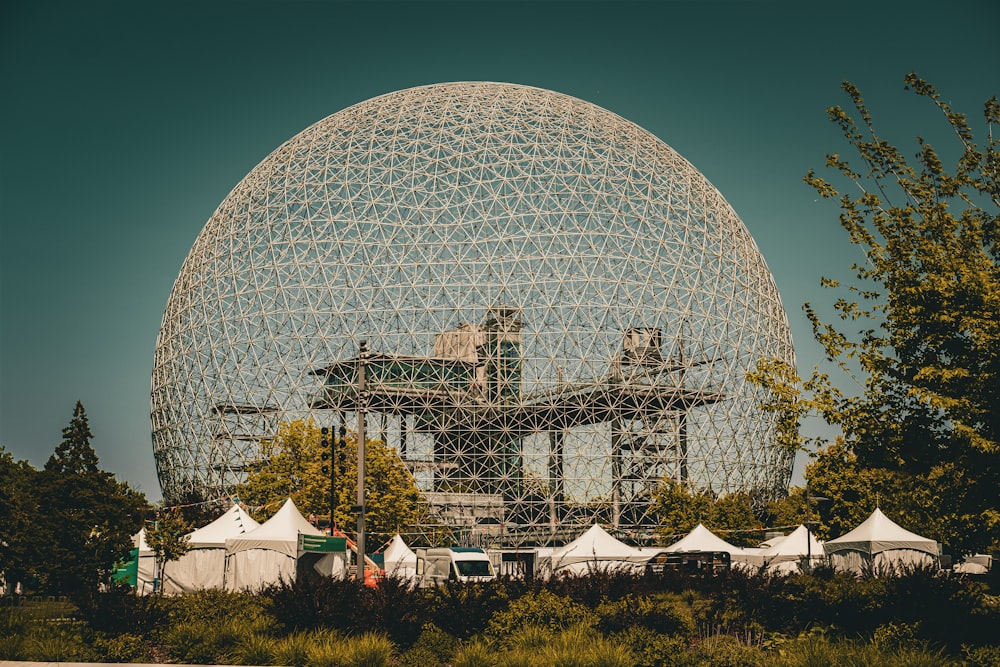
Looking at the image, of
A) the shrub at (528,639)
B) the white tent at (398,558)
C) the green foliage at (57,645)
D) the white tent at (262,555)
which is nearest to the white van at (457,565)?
the white tent at (398,558)

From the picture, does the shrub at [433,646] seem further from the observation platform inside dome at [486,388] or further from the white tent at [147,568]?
the observation platform inside dome at [486,388]

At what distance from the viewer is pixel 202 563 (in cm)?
3027

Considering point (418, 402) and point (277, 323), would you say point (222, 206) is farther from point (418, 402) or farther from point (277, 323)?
point (418, 402)

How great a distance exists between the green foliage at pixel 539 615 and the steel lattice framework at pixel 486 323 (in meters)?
31.9

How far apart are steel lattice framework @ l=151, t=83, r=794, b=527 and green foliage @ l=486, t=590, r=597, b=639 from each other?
31.9 metres

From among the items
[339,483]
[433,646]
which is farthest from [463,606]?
[339,483]

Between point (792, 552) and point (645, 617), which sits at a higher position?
point (645, 617)

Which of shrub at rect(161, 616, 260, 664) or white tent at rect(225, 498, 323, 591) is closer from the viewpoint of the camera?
shrub at rect(161, 616, 260, 664)

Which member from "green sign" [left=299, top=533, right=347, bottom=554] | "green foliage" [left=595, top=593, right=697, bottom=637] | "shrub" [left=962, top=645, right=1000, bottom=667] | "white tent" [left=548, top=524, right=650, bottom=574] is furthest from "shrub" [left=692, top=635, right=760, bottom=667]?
"white tent" [left=548, top=524, right=650, bottom=574]

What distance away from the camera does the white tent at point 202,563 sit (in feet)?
98.1

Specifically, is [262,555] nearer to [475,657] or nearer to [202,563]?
[202,563]

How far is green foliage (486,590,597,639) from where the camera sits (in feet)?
48.8

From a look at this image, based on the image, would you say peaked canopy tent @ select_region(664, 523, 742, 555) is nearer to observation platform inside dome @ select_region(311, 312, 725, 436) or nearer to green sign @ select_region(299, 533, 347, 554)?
green sign @ select_region(299, 533, 347, 554)

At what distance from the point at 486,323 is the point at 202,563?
2238 cm
